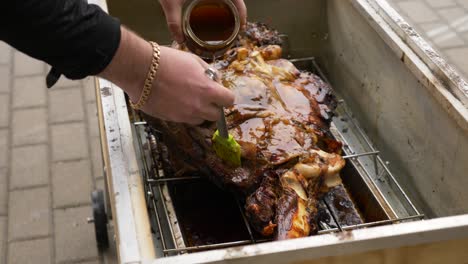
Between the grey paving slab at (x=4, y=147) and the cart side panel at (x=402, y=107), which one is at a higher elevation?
the grey paving slab at (x=4, y=147)

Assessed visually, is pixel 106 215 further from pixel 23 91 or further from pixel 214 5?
pixel 23 91

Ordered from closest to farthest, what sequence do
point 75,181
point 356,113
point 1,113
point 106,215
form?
point 356,113
point 106,215
point 75,181
point 1,113

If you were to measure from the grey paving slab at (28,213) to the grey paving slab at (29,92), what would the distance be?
0.93 m

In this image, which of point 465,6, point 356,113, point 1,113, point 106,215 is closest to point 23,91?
point 1,113

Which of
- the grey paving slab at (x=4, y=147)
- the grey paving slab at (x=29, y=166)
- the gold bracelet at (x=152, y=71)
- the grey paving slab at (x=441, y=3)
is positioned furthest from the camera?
the grey paving slab at (x=441, y=3)

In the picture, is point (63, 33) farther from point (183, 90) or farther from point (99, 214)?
point (99, 214)

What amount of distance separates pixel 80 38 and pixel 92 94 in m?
2.85

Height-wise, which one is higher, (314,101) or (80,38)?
→ (314,101)

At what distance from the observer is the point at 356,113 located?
2543 millimetres

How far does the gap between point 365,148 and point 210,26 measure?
83cm

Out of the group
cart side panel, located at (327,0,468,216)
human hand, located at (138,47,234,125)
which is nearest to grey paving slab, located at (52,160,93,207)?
cart side panel, located at (327,0,468,216)

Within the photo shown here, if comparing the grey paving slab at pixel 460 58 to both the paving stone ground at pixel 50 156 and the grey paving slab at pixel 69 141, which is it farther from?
the grey paving slab at pixel 69 141

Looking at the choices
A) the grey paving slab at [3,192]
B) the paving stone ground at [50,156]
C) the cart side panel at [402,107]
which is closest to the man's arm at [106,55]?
the cart side panel at [402,107]

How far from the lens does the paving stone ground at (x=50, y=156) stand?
10.2 ft
